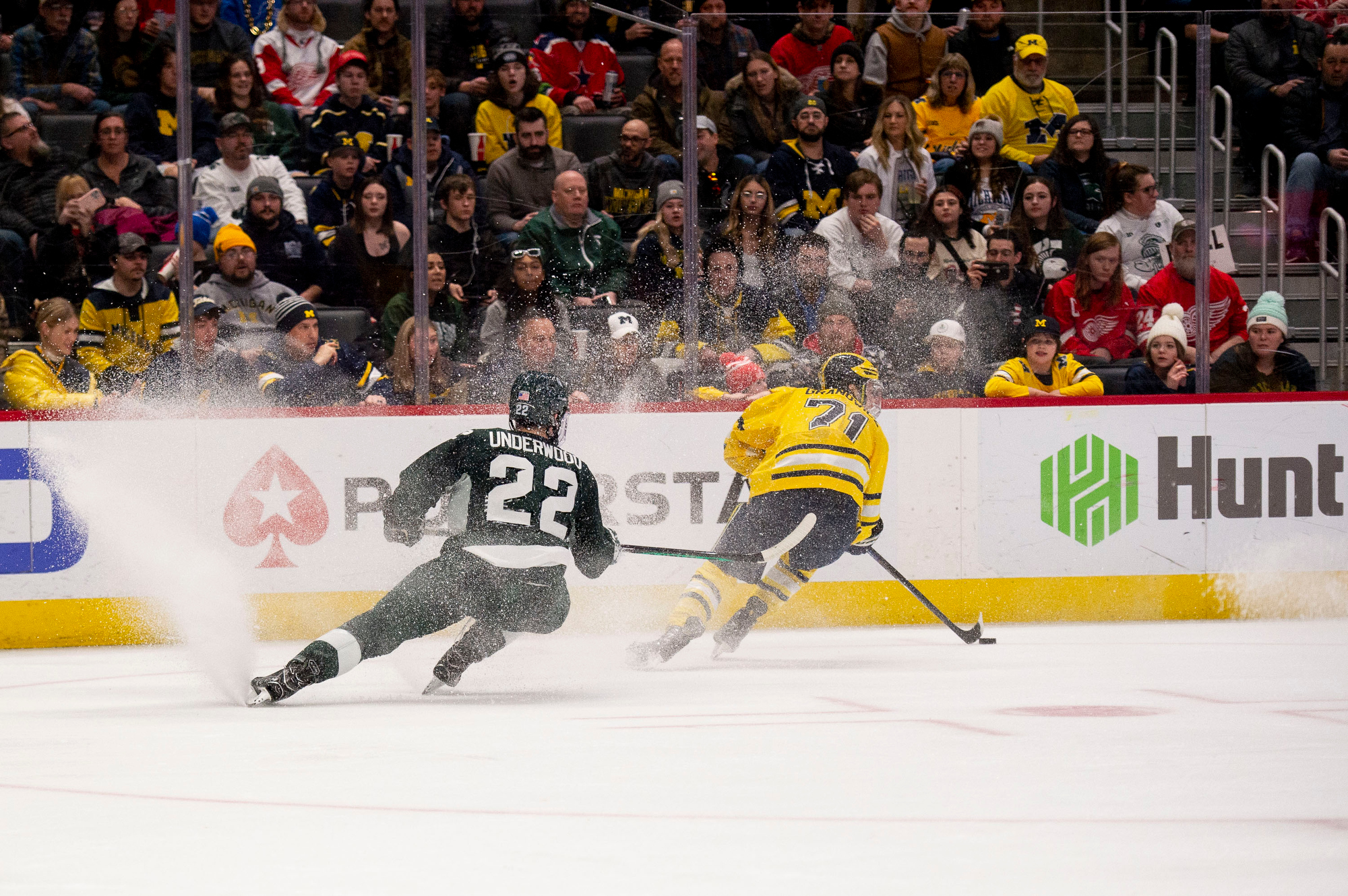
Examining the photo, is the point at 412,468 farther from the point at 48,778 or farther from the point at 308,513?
the point at 308,513

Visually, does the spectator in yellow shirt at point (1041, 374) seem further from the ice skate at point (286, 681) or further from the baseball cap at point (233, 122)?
the ice skate at point (286, 681)

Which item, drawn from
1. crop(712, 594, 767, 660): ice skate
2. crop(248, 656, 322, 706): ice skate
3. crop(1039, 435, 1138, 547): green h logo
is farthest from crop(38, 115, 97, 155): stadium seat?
crop(1039, 435, 1138, 547): green h logo

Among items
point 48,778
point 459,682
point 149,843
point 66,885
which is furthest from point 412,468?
point 66,885

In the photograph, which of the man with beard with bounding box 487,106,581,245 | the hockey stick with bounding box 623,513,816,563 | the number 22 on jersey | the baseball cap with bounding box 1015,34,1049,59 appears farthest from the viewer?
the baseball cap with bounding box 1015,34,1049,59

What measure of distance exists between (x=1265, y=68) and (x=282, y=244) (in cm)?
467

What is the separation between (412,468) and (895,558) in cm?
313

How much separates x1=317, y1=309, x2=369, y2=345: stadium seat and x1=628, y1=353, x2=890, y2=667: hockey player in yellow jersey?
5.98ft

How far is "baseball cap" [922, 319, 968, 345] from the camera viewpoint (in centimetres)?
730

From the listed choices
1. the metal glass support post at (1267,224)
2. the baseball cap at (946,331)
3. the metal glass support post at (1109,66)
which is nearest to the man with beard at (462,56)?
the baseball cap at (946,331)

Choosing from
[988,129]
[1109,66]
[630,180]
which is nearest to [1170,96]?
[1109,66]

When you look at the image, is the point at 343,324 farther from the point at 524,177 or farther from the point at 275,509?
the point at 524,177

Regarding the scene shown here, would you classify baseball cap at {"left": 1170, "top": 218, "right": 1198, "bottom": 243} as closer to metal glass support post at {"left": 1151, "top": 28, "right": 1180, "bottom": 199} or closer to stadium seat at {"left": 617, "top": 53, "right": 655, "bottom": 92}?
metal glass support post at {"left": 1151, "top": 28, "right": 1180, "bottom": 199}

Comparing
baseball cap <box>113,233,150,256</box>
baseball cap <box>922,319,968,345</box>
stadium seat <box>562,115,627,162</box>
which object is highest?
stadium seat <box>562,115,627,162</box>

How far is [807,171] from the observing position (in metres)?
7.21
